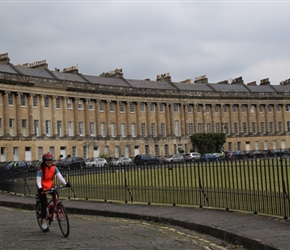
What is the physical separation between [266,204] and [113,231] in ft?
14.9

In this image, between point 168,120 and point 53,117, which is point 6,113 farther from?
point 168,120

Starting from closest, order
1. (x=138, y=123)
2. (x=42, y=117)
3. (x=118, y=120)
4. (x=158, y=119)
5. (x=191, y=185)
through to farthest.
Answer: (x=191, y=185) → (x=42, y=117) → (x=118, y=120) → (x=138, y=123) → (x=158, y=119)

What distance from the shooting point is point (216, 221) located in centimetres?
1325

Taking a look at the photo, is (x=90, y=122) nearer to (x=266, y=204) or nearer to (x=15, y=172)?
(x=15, y=172)

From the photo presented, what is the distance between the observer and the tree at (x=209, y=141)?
86.9 m

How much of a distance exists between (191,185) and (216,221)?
445 cm

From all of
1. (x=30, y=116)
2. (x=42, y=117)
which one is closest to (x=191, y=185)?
(x=30, y=116)

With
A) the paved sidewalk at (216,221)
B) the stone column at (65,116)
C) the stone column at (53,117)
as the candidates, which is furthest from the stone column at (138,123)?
the paved sidewalk at (216,221)

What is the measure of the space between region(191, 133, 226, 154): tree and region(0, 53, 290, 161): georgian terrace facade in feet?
5.84

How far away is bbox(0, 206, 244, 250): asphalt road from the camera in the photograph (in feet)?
34.4

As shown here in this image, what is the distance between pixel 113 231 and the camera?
1275 centimetres

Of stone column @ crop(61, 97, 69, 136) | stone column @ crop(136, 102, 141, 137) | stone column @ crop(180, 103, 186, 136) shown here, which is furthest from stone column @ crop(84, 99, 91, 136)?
stone column @ crop(180, 103, 186, 136)

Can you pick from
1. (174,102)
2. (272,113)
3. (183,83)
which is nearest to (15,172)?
(174,102)

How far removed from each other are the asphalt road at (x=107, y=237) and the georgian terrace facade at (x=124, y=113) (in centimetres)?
5111
